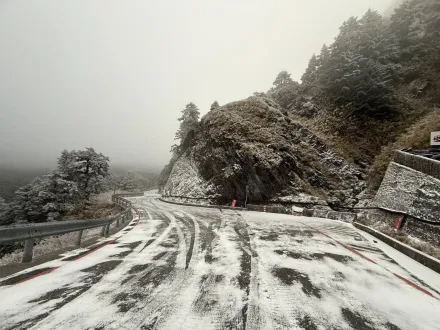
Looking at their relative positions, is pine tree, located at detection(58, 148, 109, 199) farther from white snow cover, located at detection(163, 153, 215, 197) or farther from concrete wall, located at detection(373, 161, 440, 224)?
concrete wall, located at detection(373, 161, 440, 224)

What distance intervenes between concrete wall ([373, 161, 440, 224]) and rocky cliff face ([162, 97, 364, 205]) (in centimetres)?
953

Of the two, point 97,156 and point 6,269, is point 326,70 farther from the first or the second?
point 97,156

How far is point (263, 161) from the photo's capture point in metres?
24.9

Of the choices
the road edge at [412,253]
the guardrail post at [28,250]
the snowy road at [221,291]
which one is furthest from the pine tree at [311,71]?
the guardrail post at [28,250]

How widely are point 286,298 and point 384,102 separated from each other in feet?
107

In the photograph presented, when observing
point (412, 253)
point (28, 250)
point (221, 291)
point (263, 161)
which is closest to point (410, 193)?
point (412, 253)

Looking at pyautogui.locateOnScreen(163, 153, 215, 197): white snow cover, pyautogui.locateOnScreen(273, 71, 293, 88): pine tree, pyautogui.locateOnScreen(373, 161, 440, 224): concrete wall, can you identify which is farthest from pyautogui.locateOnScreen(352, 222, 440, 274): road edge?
pyautogui.locateOnScreen(273, 71, 293, 88): pine tree

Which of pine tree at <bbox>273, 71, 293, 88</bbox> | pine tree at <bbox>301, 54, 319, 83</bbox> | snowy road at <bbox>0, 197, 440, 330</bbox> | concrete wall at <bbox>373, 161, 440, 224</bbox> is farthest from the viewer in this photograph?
pine tree at <bbox>273, 71, 293, 88</bbox>

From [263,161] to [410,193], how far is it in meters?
14.4

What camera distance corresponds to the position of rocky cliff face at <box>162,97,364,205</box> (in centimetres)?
2427

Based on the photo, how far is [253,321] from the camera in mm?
3275

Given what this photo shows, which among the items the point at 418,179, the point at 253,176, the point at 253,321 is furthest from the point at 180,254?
the point at 253,176

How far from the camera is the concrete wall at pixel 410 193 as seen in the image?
10.3 m

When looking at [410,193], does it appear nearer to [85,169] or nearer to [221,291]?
[221,291]
